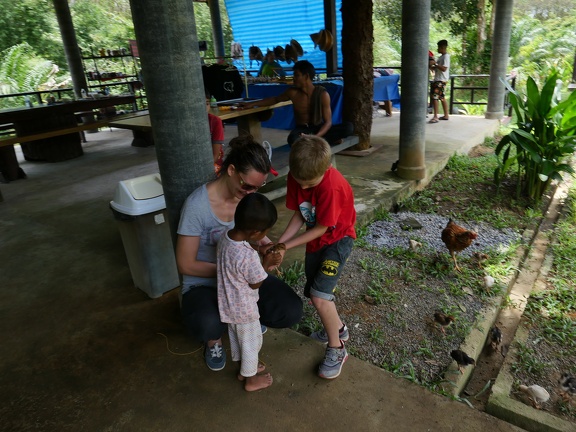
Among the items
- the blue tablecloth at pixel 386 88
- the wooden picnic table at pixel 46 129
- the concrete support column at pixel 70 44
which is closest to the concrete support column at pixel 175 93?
the wooden picnic table at pixel 46 129

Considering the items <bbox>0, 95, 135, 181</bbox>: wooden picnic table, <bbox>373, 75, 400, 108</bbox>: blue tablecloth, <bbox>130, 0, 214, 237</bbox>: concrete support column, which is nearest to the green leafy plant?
<bbox>130, 0, 214, 237</bbox>: concrete support column

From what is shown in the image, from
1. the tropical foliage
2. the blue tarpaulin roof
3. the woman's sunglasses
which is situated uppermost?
the blue tarpaulin roof

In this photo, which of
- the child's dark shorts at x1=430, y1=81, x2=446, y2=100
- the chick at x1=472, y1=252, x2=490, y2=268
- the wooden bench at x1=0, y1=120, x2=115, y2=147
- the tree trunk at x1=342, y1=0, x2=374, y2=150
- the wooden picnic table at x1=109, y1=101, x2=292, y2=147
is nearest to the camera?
the chick at x1=472, y1=252, x2=490, y2=268

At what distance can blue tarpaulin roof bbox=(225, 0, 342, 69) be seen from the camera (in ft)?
36.4

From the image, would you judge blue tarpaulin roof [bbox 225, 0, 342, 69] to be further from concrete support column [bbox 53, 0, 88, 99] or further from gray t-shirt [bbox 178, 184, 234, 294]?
Answer: gray t-shirt [bbox 178, 184, 234, 294]

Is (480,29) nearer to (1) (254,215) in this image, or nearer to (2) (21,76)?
(2) (21,76)

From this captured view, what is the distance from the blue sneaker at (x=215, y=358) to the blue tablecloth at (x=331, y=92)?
6.62 meters

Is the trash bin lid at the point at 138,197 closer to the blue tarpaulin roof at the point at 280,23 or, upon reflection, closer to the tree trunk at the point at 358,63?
the tree trunk at the point at 358,63

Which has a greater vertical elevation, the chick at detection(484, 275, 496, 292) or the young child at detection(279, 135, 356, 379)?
the young child at detection(279, 135, 356, 379)

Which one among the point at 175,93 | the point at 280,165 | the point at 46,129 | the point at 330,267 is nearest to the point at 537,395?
the point at 330,267

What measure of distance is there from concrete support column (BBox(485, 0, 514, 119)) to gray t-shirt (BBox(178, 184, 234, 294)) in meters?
7.43

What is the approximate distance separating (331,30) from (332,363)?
9.64 meters

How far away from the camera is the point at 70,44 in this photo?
10789mm

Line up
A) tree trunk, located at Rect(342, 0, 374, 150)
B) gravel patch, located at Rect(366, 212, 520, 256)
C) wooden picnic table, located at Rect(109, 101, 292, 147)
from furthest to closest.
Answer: tree trunk, located at Rect(342, 0, 374, 150) → wooden picnic table, located at Rect(109, 101, 292, 147) → gravel patch, located at Rect(366, 212, 520, 256)
